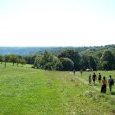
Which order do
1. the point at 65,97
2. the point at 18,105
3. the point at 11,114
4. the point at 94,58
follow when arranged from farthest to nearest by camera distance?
the point at 94,58
the point at 65,97
the point at 18,105
the point at 11,114

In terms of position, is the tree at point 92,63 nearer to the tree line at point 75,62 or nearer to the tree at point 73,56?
the tree line at point 75,62

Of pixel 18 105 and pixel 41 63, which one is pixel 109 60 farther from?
pixel 18 105

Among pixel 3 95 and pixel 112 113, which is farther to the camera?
pixel 3 95

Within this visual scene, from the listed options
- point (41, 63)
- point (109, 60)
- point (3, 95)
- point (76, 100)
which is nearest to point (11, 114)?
point (76, 100)

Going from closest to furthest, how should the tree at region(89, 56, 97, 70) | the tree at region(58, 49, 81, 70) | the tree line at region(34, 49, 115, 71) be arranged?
the tree line at region(34, 49, 115, 71), the tree at region(89, 56, 97, 70), the tree at region(58, 49, 81, 70)

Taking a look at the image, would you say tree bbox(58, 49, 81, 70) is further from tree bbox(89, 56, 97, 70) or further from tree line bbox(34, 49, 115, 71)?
tree bbox(89, 56, 97, 70)

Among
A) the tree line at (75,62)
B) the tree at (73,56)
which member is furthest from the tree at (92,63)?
the tree at (73,56)

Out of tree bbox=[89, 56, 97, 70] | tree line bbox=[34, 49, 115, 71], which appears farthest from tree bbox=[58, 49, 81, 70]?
tree bbox=[89, 56, 97, 70]

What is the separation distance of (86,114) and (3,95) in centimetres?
1654

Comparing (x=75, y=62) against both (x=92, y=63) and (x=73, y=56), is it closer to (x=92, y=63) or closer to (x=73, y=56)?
(x=73, y=56)

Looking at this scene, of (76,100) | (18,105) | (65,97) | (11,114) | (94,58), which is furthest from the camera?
(94,58)

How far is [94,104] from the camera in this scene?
3691cm

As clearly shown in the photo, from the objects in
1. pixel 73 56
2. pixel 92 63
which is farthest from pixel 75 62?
pixel 92 63

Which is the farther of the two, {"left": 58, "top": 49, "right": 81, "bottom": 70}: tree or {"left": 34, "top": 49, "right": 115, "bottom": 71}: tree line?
{"left": 58, "top": 49, "right": 81, "bottom": 70}: tree
